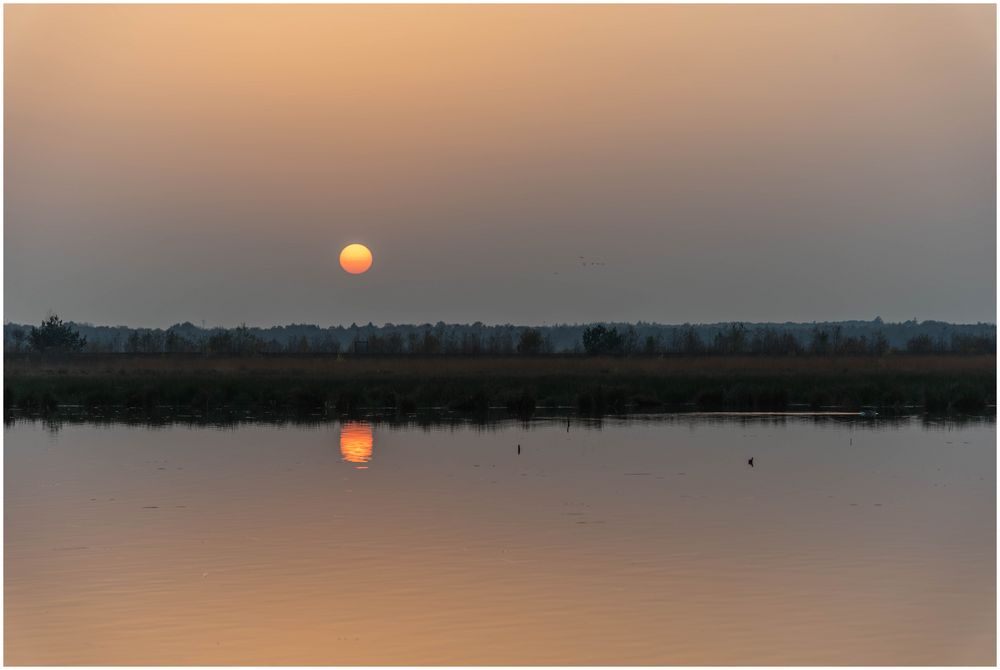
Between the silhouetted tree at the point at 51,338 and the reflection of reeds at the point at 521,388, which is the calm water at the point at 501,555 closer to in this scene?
the reflection of reeds at the point at 521,388

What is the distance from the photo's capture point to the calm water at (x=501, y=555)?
522 inches

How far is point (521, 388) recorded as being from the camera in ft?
150

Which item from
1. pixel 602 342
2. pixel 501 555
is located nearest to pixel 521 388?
pixel 501 555

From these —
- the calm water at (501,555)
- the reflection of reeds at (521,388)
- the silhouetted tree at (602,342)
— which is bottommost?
the calm water at (501,555)

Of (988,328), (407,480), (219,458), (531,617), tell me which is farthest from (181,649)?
(988,328)

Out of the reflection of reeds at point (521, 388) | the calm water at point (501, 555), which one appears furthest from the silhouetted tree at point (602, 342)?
the calm water at point (501, 555)

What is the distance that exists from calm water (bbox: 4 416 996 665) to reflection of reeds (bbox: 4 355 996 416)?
13.3m

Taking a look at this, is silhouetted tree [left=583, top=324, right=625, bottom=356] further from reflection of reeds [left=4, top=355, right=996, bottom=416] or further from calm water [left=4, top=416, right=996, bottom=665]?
calm water [left=4, top=416, right=996, bottom=665]

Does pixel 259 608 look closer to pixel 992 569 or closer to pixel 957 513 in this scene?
pixel 992 569

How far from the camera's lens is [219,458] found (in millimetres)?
27531

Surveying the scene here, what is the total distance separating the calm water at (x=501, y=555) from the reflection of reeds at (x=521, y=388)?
13329 mm

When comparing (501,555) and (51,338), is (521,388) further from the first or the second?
(51,338)

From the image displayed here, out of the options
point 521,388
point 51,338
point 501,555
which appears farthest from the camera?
point 51,338

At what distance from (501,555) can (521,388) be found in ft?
94.2
